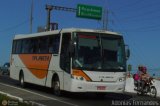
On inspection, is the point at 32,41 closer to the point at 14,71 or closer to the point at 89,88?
the point at 14,71

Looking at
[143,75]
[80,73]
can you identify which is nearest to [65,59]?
[80,73]

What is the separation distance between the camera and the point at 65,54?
74.1 feet

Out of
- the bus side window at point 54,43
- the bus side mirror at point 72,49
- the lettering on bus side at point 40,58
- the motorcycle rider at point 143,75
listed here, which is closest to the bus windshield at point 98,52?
the bus side mirror at point 72,49

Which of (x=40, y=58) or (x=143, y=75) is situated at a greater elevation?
(x=40, y=58)

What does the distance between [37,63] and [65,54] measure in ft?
14.1

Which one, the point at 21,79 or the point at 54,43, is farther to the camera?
→ the point at 21,79

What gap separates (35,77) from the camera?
26.9 metres

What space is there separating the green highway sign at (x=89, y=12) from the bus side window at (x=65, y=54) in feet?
106

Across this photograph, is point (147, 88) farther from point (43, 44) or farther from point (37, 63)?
point (43, 44)

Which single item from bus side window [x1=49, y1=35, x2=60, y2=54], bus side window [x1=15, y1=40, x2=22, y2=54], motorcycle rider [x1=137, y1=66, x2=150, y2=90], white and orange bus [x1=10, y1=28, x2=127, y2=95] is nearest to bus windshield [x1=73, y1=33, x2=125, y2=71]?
white and orange bus [x1=10, y1=28, x2=127, y2=95]

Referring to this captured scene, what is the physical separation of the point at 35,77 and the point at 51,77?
109 inches

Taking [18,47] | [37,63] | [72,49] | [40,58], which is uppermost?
[18,47]

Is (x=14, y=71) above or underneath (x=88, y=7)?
underneath

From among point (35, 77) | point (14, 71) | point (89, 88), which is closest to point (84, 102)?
point (89, 88)
